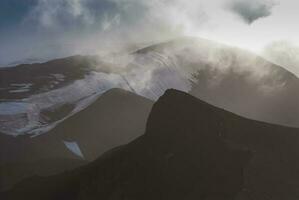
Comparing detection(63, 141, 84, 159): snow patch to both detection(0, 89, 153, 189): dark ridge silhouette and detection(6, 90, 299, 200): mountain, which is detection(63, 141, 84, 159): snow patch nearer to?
detection(0, 89, 153, 189): dark ridge silhouette

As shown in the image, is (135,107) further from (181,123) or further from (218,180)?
(218,180)

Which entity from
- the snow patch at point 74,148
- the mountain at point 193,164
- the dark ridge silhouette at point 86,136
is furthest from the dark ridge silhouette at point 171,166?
the snow patch at point 74,148

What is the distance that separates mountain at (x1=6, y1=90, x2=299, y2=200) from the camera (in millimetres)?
64188

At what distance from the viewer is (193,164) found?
67250 millimetres

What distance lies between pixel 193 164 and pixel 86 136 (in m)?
97.7

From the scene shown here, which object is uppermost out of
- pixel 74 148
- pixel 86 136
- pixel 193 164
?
pixel 193 164

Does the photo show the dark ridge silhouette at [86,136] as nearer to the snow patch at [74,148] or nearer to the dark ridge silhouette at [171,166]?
the snow patch at [74,148]

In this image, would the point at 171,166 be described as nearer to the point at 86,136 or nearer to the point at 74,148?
the point at 74,148

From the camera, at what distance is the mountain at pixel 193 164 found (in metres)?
64.2

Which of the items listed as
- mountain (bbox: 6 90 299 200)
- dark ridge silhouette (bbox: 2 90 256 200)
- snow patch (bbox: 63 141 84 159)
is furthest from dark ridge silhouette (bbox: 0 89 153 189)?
mountain (bbox: 6 90 299 200)

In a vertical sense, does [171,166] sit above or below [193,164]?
below

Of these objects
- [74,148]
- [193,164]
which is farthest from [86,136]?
[193,164]

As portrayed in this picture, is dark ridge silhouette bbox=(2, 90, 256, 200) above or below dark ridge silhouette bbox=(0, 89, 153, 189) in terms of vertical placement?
above

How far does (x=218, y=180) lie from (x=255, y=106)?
12818 cm
